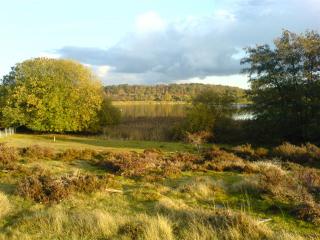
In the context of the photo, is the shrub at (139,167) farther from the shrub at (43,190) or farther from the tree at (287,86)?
the tree at (287,86)

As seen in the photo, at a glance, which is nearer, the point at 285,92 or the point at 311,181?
the point at 311,181

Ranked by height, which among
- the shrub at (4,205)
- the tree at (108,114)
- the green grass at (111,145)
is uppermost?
the tree at (108,114)

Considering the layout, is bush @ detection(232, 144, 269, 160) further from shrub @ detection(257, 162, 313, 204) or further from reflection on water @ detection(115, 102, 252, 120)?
reflection on water @ detection(115, 102, 252, 120)

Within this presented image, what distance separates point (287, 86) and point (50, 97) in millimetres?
25545

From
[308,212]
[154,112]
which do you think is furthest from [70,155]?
[154,112]

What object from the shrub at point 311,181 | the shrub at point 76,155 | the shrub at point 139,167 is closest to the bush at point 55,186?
the shrub at point 139,167

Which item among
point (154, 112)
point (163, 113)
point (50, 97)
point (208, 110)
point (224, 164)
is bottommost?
point (224, 164)

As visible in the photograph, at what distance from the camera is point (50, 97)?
51156 mm

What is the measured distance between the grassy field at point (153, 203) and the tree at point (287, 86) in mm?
21002

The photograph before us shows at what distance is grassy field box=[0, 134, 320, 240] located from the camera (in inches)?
365

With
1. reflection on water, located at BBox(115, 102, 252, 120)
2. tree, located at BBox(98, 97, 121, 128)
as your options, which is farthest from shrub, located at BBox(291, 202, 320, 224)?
tree, located at BBox(98, 97, 121, 128)

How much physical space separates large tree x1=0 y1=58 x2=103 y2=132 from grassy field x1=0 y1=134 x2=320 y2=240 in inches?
1228

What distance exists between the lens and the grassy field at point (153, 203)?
9.27m

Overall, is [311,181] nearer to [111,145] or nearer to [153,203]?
[153,203]
